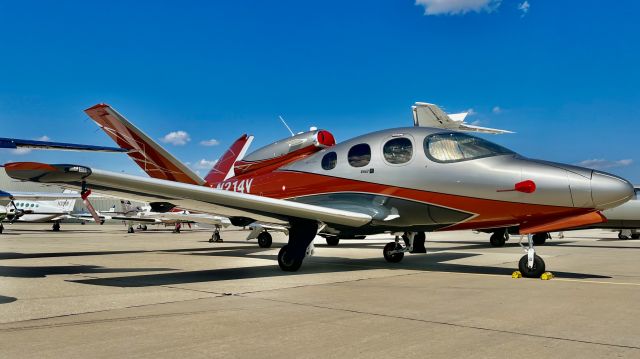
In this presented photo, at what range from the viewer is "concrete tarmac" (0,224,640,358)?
399 centimetres

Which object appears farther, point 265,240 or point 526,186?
point 265,240

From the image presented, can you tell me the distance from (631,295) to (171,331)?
618 centimetres

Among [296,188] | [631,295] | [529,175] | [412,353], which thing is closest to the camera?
[412,353]

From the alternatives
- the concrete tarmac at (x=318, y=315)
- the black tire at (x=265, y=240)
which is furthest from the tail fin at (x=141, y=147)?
the black tire at (x=265, y=240)

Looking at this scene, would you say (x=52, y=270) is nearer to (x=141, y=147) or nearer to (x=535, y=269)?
(x=141, y=147)

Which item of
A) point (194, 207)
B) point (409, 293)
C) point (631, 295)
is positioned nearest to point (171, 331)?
point (409, 293)

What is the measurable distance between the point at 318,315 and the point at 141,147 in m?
10.1

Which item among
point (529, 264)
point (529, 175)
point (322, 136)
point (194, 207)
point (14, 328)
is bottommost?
point (14, 328)

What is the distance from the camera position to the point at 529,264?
8859mm

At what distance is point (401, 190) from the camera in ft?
31.4

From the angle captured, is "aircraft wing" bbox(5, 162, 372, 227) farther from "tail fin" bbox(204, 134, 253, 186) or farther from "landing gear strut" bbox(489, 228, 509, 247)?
"landing gear strut" bbox(489, 228, 509, 247)

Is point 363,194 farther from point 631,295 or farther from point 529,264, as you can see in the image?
point 631,295

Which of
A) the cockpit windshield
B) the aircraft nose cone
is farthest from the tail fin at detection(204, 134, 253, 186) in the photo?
the aircraft nose cone

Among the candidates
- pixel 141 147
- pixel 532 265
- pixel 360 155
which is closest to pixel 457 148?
pixel 360 155
